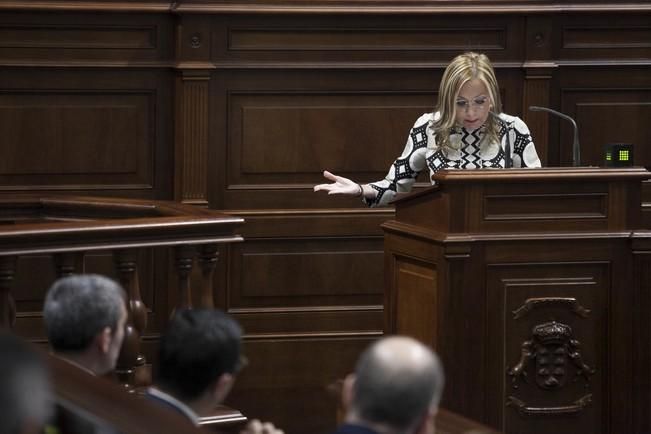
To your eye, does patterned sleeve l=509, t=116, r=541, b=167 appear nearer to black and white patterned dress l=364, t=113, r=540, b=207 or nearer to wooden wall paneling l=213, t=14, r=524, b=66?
black and white patterned dress l=364, t=113, r=540, b=207

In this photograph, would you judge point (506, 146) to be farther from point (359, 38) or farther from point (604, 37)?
point (604, 37)

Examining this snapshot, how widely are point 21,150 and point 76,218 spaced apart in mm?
1731

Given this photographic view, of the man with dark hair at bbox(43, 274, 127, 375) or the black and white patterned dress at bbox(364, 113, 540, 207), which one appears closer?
the man with dark hair at bbox(43, 274, 127, 375)

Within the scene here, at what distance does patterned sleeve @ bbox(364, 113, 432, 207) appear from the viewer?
6.04m

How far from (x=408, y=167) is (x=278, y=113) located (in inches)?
63.2

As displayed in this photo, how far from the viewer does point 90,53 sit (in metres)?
7.29

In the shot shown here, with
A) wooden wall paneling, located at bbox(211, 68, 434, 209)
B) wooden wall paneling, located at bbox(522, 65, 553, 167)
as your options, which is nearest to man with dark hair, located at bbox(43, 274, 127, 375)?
wooden wall paneling, located at bbox(211, 68, 434, 209)

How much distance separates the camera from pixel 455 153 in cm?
594

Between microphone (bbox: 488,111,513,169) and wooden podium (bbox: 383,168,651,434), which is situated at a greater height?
microphone (bbox: 488,111,513,169)

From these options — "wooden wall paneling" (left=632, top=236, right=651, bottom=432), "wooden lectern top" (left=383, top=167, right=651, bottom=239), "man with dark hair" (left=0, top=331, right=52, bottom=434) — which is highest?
"wooden lectern top" (left=383, top=167, right=651, bottom=239)

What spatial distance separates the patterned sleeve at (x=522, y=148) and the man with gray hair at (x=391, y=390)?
334 cm

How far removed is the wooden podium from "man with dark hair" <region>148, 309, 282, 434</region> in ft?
6.89

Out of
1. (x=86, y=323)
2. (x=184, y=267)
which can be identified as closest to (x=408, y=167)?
(x=184, y=267)

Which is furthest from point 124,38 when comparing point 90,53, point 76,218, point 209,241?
point 209,241
